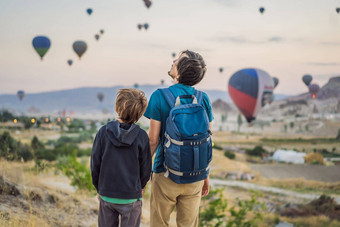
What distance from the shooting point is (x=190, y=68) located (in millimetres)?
2787

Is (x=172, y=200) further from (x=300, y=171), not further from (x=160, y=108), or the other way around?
(x=300, y=171)

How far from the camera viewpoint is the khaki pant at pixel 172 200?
2.83 metres

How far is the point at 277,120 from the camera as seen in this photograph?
2778 centimetres

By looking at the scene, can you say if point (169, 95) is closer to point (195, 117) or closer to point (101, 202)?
point (195, 117)

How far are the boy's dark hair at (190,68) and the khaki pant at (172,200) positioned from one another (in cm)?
77

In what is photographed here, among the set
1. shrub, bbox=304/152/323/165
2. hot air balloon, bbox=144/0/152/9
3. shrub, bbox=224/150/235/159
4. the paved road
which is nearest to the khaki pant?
the paved road

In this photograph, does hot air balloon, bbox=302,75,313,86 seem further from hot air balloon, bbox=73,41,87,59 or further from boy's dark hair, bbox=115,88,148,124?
boy's dark hair, bbox=115,88,148,124

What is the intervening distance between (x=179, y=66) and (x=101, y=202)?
1198mm

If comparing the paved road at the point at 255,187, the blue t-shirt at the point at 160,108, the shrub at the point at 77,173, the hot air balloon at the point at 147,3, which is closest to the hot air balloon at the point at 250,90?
the paved road at the point at 255,187

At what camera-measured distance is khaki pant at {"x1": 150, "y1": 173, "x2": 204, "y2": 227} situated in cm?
283

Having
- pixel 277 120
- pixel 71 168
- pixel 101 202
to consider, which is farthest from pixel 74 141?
pixel 101 202

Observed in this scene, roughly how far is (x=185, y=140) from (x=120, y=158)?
49cm

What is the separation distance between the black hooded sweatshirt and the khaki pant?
8.3 inches

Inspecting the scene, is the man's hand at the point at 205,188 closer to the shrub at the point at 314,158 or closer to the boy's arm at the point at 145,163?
the boy's arm at the point at 145,163
